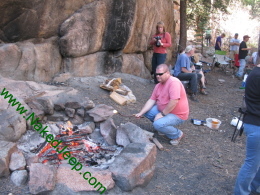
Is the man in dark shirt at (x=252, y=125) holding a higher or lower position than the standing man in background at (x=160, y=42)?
lower

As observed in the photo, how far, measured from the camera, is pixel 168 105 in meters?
4.48

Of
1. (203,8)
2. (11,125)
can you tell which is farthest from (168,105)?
(203,8)

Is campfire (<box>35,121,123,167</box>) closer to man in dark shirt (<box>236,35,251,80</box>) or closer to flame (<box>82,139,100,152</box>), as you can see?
flame (<box>82,139,100,152</box>)

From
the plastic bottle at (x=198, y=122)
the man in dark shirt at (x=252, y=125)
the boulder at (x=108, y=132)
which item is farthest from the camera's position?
the plastic bottle at (x=198, y=122)

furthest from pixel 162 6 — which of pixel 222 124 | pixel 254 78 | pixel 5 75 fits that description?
pixel 254 78

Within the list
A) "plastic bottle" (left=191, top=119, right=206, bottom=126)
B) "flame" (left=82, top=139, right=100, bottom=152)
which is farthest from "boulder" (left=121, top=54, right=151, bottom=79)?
"flame" (left=82, top=139, right=100, bottom=152)

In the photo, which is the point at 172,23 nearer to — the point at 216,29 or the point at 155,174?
the point at 216,29

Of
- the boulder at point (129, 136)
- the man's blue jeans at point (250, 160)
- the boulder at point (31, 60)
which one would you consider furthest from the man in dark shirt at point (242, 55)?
the man's blue jeans at point (250, 160)

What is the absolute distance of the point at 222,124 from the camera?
631 cm

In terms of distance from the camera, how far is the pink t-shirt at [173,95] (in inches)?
175

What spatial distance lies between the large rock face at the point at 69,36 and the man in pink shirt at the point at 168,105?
3.26 m

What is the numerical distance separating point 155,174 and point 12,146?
1923 mm

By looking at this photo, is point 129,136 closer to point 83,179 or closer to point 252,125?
point 83,179

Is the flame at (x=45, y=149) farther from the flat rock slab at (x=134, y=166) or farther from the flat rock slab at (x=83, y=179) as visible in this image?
the flat rock slab at (x=134, y=166)
